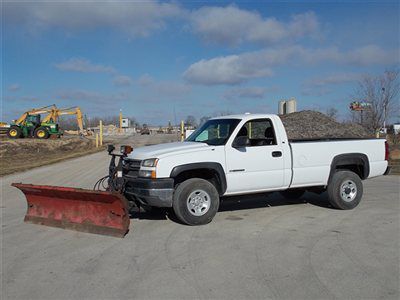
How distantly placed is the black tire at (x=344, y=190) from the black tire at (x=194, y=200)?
2734 millimetres

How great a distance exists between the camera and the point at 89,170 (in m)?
18.2

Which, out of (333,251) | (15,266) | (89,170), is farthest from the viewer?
(89,170)

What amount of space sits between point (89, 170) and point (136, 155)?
10889mm

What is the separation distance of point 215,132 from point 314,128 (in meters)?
16.2

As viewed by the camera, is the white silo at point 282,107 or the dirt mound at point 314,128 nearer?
the dirt mound at point 314,128

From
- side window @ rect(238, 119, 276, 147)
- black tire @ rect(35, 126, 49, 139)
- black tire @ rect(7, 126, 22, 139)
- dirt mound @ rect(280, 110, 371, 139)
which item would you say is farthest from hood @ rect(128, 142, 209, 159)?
black tire @ rect(7, 126, 22, 139)

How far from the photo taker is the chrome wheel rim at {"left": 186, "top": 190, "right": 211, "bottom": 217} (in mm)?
7602

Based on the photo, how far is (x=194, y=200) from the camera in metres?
7.63

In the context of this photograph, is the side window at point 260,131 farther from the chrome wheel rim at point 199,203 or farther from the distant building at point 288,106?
the distant building at point 288,106

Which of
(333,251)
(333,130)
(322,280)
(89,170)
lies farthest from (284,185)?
(333,130)

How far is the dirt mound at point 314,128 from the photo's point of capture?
2298cm

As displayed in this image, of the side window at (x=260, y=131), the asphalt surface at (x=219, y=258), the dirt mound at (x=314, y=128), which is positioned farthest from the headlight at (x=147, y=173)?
the dirt mound at (x=314, y=128)

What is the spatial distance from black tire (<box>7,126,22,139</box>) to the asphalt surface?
39.1m

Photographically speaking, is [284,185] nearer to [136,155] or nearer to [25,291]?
[136,155]
